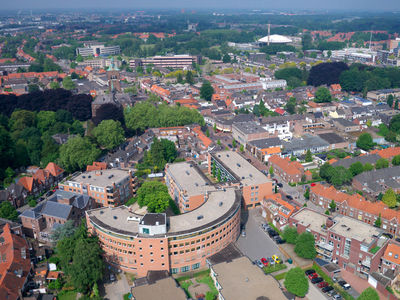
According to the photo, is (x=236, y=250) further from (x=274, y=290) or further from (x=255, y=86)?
(x=255, y=86)

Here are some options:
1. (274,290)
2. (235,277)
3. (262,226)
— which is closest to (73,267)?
(235,277)

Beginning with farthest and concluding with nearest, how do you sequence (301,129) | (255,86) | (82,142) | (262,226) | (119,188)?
(255,86) → (301,129) → (82,142) → (119,188) → (262,226)

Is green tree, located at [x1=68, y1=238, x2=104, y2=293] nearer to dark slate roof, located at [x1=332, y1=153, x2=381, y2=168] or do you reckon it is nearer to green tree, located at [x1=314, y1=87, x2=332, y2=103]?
dark slate roof, located at [x1=332, y1=153, x2=381, y2=168]

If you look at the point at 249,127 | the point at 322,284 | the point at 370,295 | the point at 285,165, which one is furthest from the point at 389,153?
the point at 370,295

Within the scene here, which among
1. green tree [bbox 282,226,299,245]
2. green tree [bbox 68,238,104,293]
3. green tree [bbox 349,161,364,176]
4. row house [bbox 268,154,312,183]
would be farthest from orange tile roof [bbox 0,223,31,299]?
green tree [bbox 349,161,364,176]

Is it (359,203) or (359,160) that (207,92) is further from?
(359,203)
